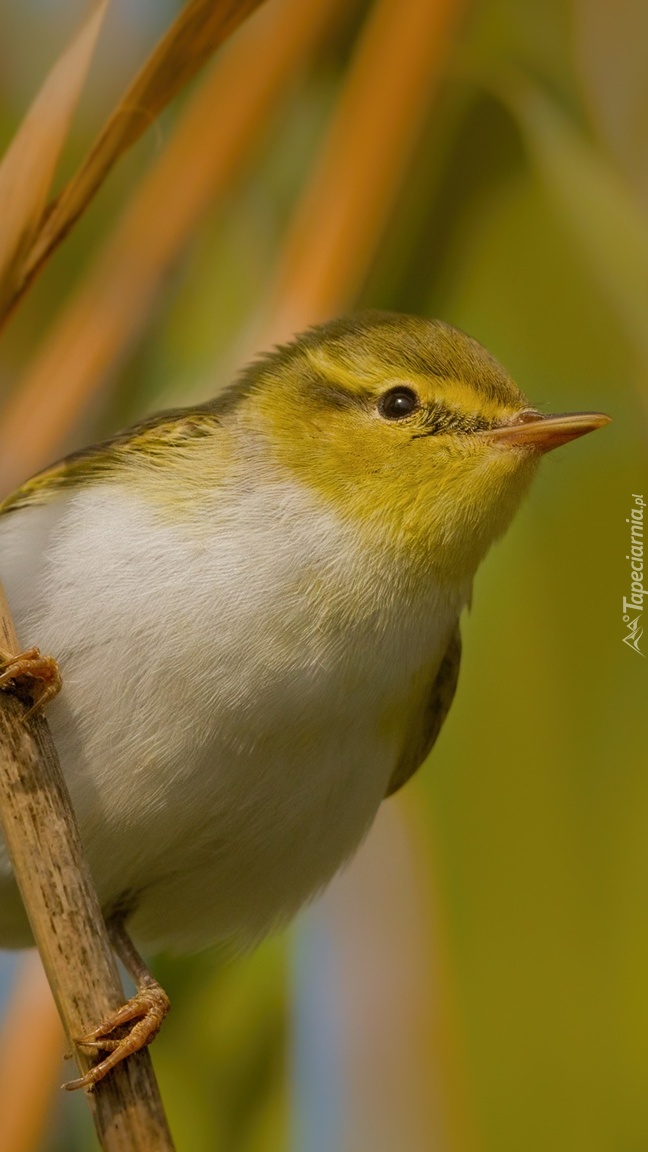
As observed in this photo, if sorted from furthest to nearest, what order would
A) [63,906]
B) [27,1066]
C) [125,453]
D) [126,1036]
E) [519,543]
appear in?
[519,543]
[27,1066]
[125,453]
[126,1036]
[63,906]

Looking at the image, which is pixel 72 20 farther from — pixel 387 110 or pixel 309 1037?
pixel 309 1037

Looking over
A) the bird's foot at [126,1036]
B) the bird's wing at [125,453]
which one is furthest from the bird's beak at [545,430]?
the bird's foot at [126,1036]

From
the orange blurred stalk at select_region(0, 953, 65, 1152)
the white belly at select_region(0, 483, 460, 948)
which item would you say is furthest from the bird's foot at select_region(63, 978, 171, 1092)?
the orange blurred stalk at select_region(0, 953, 65, 1152)

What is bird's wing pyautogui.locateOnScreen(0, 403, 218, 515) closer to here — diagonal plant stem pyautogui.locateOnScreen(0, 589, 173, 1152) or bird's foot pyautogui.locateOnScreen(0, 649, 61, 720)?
bird's foot pyautogui.locateOnScreen(0, 649, 61, 720)

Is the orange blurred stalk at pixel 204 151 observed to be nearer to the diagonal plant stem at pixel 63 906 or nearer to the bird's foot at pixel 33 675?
the bird's foot at pixel 33 675

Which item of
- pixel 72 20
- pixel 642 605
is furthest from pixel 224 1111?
pixel 72 20

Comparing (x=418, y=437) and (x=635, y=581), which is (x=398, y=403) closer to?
(x=418, y=437)

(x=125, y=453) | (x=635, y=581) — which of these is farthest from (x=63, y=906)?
(x=635, y=581)
